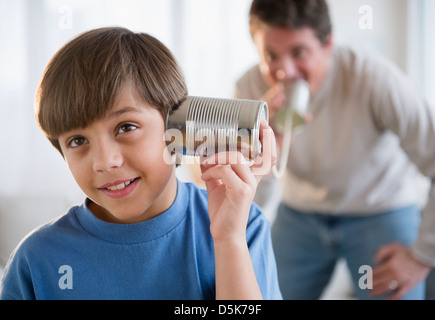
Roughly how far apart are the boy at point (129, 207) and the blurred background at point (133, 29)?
993 millimetres

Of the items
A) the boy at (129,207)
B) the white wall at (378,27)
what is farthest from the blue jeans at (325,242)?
the white wall at (378,27)

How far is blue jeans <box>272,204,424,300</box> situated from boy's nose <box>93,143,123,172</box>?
80 centimetres

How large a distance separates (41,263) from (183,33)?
5.92 feet

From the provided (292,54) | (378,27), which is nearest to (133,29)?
(292,54)

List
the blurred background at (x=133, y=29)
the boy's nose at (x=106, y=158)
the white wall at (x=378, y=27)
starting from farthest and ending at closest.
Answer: the white wall at (x=378, y=27) < the blurred background at (x=133, y=29) < the boy's nose at (x=106, y=158)

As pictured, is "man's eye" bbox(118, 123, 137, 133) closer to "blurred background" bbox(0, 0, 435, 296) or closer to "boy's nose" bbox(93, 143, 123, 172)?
"boy's nose" bbox(93, 143, 123, 172)

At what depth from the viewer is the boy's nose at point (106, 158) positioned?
0.62m

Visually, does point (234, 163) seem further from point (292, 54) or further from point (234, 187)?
point (292, 54)

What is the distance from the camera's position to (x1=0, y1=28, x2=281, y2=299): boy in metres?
0.64

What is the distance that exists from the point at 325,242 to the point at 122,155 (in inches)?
32.0

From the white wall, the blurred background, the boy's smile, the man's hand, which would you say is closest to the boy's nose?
the boy's smile

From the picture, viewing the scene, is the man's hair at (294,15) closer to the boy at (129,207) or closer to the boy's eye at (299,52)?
the boy's eye at (299,52)

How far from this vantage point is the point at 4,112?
7.27 ft

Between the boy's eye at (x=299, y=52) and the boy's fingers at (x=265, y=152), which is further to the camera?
the boy's eye at (x=299, y=52)
